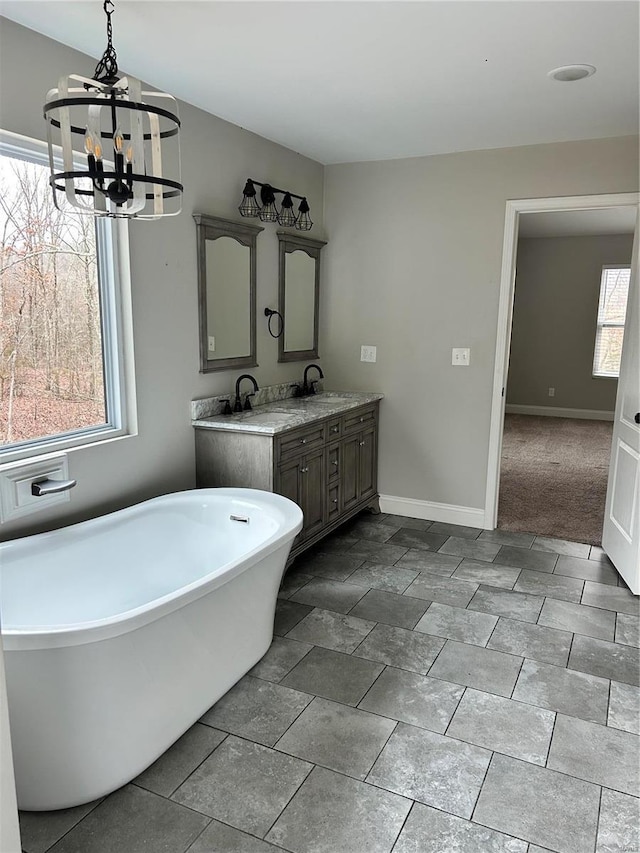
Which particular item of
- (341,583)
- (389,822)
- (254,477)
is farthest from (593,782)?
(254,477)

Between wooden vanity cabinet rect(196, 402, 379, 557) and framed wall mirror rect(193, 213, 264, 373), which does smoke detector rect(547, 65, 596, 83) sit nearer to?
framed wall mirror rect(193, 213, 264, 373)

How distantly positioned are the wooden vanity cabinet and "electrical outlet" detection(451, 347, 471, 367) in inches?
25.4

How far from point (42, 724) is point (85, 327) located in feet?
5.54

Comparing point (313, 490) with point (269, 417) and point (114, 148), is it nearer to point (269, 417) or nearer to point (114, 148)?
point (269, 417)

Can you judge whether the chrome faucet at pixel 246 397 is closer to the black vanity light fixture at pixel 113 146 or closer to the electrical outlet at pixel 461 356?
the electrical outlet at pixel 461 356

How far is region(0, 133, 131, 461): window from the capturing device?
247 cm

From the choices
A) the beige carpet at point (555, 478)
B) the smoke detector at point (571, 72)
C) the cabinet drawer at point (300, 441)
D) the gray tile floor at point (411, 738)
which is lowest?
the gray tile floor at point (411, 738)

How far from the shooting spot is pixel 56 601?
2408 mm

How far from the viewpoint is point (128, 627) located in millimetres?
1805

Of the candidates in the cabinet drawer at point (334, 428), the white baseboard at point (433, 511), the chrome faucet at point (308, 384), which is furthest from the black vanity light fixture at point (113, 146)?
the white baseboard at point (433, 511)

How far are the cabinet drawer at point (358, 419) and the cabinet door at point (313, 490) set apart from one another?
0.36 metres

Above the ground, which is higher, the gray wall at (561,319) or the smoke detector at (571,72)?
the smoke detector at (571,72)

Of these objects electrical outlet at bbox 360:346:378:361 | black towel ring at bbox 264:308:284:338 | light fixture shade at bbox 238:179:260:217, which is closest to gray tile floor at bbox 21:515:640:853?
black towel ring at bbox 264:308:284:338

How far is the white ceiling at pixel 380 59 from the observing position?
7.06 ft
